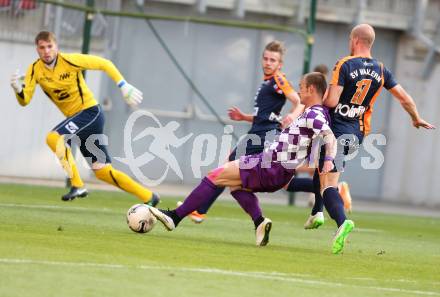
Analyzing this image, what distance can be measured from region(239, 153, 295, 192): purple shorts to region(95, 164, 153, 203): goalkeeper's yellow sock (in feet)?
10.0

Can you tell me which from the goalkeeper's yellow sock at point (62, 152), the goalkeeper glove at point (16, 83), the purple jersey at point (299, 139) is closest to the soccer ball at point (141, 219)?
the purple jersey at point (299, 139)

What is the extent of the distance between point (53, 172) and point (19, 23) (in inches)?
105

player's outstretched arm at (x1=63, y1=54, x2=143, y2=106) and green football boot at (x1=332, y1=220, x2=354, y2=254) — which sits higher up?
player's outstretched arm at (x1=63, y1=54, x2=143, y2=106)

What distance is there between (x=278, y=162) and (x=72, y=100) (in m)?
4.11

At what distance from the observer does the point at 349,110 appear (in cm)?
1161

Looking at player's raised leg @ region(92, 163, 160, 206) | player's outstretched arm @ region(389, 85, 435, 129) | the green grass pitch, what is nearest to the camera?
the green grass pitch

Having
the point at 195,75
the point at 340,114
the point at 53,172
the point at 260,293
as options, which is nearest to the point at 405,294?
the point at 260,293

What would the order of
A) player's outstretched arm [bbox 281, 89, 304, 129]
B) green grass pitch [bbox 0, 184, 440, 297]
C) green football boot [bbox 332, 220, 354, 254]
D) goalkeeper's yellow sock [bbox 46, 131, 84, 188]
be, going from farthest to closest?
goalkeeper's yellow sock [bbox 46, 131, 84, 188], player's outstretched arm [bbox 281, 89, 304, 129], green football boot [bbox 332, 220, 354, 254], green grass pitch [bbox 0, 184, 440, 297]

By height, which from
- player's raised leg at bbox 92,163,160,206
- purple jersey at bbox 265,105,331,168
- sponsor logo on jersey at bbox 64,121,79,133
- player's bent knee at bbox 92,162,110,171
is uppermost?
purple jersey at bbox 265,105,331,168

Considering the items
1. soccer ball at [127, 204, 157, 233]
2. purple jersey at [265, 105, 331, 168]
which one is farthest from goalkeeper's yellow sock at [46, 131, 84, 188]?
purple jersey at [265, 105, 331, 168]

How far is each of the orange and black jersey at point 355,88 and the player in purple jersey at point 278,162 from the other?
0.64m

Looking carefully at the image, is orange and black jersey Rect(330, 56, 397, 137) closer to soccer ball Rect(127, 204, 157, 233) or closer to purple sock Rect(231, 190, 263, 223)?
purple sock Rect(231, 190, 263, 223)

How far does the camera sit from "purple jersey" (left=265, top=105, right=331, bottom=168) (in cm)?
1053

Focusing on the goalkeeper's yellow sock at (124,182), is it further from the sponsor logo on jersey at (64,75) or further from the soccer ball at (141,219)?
the soccer ball at (141,219)
